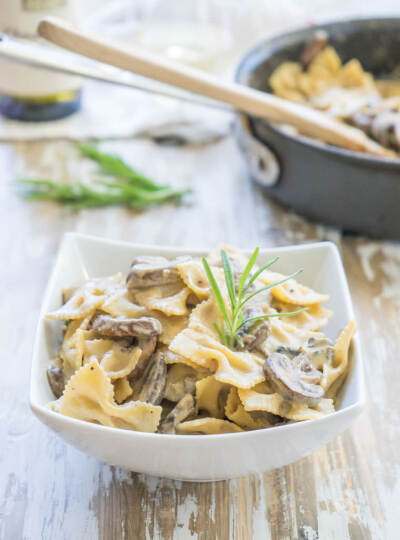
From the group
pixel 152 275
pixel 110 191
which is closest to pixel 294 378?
pixel 152 275

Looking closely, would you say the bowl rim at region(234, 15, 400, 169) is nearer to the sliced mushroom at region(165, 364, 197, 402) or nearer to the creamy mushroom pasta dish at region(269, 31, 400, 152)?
the creamy mushroom pasta dish at region(269, 31, 400, 152)

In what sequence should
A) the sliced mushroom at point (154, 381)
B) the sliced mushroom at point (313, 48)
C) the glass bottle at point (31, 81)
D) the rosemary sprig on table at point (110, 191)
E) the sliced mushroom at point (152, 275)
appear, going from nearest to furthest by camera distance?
the sliced mushroom at point (154, 381), the sliced mushroom at point (152, 275), the rosemary sprig on table at point (110, 191), the glass bottle at point (31, 81), the sliced mushroom at point (313, 48)

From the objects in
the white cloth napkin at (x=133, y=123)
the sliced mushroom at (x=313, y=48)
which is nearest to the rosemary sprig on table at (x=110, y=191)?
the white cloth napkin at (x=133, y=123)

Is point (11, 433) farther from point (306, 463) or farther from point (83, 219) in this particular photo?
point (83, 219)

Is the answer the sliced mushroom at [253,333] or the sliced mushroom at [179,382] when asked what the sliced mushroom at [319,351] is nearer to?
the sliced mushroom at [253,333]

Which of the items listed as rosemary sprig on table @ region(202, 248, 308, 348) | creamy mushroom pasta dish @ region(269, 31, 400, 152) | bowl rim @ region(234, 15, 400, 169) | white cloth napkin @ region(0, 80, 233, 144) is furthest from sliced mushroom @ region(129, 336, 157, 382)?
white cloth napkin @ region(0, 80, 233, 144)
